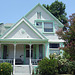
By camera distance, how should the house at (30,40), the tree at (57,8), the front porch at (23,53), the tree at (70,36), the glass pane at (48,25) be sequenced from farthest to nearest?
the tree at (57,8)
the glass pane at (48,25)
the front porch at (23,53)
the house at (30,40)
the tree at (70,36)

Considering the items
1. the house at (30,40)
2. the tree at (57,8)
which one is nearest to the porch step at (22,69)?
the house at (30,40)

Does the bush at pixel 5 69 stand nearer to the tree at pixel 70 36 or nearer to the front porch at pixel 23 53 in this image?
the front porch at pixel 23 53

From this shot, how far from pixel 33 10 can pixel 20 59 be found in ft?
26.5

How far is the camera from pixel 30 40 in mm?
18297

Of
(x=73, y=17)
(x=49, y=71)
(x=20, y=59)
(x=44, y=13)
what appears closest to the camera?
(x=73, y=17)

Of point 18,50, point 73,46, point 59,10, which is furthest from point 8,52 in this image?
point 59,10

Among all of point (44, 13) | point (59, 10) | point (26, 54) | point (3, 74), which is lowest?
point (3, 74)

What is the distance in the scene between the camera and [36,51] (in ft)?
67.8

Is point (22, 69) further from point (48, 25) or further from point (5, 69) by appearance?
point (48, 25)

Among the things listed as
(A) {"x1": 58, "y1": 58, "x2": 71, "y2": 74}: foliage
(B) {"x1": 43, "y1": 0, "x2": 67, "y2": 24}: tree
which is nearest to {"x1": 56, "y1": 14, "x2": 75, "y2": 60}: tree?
(A) {"x1": 58, "y1": 58, "x2": 71, "y2": 74}: foliage

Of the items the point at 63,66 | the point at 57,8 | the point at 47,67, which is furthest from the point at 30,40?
the point at 57,8

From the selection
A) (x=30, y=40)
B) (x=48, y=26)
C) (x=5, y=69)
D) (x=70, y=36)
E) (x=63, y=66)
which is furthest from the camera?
(x=48, y=26)

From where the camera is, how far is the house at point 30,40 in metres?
18.2

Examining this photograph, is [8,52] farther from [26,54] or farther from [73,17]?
[73,17]
